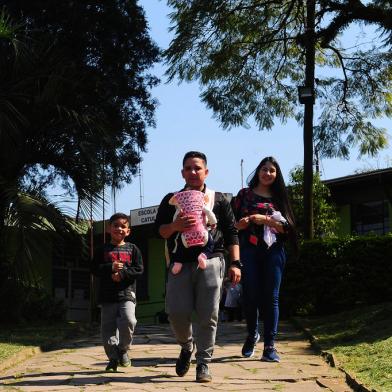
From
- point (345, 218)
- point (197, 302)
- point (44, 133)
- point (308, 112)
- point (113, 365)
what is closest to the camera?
point (197, 302)

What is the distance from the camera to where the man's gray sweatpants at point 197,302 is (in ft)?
17.2

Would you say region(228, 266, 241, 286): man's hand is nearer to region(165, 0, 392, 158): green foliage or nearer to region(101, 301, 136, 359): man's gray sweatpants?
region(101, 301, 136, 359): man's gray sweatpants

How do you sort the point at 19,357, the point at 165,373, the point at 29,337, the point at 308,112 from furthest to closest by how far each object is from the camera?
the point at 308,112 < the point at 29,337 < the point at 19,357 < the point at 165,373

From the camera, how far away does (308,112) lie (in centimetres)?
1443

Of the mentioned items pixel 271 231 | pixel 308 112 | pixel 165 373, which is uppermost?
pixel 308 112

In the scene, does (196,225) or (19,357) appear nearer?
(196,225)

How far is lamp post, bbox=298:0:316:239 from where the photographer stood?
13.8 m

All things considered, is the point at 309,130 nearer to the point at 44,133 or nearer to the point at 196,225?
the point at 44,133

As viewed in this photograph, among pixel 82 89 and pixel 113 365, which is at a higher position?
pixel 82 89

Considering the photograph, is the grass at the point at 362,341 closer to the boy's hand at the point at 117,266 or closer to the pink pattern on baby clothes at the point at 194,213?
the pink pattern on baby clothes at the point at 194,213

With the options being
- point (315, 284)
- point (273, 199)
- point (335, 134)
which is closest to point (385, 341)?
point (273, 199)

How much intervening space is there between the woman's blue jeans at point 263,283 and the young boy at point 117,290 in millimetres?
982

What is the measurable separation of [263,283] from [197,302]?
123cm

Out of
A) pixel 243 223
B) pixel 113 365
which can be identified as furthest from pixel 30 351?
pixel 243 223
